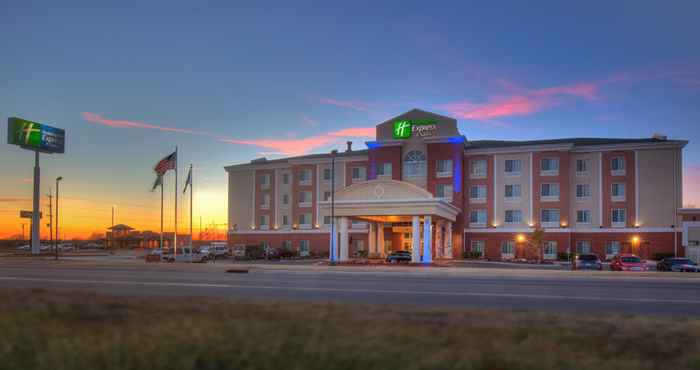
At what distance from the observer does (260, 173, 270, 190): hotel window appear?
271 feet

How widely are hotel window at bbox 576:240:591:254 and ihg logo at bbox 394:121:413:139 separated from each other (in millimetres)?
21593

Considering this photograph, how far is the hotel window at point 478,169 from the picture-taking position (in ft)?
228

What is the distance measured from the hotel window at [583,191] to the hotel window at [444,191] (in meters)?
13.7

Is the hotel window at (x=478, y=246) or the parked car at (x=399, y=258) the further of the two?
the hotel window at (x=478, y=246)

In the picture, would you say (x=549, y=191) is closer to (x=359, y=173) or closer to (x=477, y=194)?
(x=477, y=194)

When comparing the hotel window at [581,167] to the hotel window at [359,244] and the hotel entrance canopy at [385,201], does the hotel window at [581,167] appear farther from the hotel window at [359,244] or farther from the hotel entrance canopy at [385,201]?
the hotel window at [359,244]

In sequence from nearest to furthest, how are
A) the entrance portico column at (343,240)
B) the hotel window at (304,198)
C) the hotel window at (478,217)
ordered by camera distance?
the entrance portico column at (343,240), the hotel window at (478,217), the hotel window at (304,198)

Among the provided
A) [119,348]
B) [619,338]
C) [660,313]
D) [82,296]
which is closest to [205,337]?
[119,348]

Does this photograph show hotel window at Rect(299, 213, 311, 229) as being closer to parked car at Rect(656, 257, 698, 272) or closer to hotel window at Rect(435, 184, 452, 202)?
hotel window at Rect(435, 184, 452, 202)

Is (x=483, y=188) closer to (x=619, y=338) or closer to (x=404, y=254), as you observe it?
(x=404, y=254)

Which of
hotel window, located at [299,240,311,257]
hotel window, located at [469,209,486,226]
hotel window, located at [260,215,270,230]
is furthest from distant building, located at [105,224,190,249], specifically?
hotel window, located at [469,209,486,226]

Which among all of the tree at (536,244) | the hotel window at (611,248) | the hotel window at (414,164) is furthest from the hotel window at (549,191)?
the hotel window at (414,164)

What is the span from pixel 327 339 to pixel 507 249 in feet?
200

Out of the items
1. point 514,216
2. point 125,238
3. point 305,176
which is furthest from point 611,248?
point 125,238
